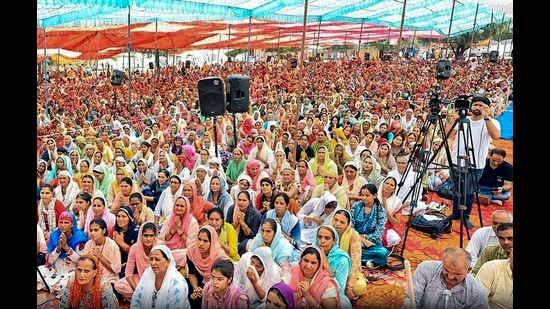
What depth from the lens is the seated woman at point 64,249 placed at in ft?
11.4

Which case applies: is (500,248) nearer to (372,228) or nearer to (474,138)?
(372,228)

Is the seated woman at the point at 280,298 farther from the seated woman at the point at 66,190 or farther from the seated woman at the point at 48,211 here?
the seated woman at the point at 66,190

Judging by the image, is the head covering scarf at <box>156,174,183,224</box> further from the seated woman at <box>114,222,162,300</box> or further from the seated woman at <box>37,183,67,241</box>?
the seated woman at <box>114,222,162,300</box>

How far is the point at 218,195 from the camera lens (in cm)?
414

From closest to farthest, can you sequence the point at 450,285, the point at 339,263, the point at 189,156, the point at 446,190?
the point at 450,285
the point at 339,263
the point at 446,190
the point at 189,156

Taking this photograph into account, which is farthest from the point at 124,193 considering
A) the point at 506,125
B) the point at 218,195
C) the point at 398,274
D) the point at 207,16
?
the point at 506,125

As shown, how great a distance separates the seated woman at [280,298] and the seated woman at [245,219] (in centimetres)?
103

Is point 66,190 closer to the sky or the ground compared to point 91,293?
closer to the sky

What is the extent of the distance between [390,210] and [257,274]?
57.3 inches

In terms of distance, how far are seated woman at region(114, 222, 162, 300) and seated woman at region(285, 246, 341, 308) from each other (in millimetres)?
1036

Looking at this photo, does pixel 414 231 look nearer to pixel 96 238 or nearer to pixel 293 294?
pixel 293 294

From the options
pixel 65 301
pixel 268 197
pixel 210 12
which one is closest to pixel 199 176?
pixel 268 197

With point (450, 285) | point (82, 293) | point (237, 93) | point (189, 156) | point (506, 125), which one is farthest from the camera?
point (506, 125)

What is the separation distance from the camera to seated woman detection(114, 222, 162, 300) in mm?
3031
